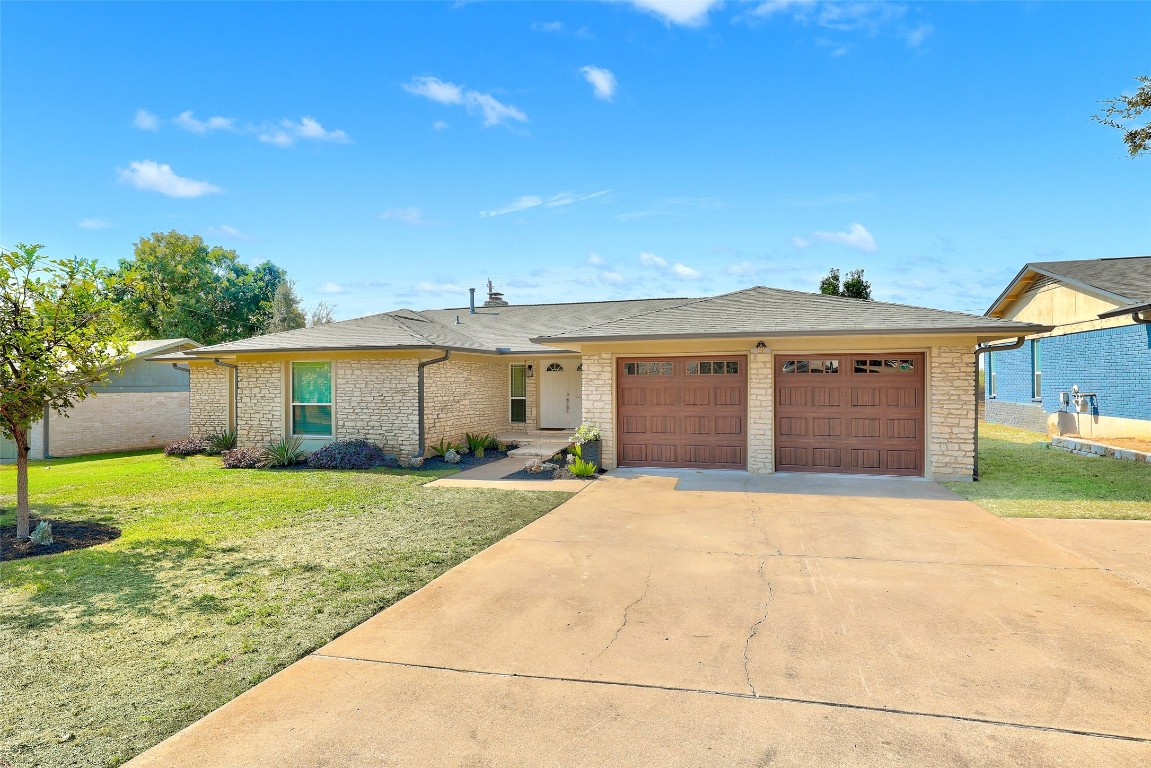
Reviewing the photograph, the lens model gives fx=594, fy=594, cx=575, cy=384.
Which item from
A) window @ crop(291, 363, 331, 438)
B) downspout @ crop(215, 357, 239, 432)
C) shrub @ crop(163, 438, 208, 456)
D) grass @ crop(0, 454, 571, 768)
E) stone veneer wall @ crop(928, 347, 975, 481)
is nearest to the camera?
grass @ crop(0, 454, 571, 768)

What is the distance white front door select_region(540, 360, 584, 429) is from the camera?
54.9ft

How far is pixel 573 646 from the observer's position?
3990 millimetres

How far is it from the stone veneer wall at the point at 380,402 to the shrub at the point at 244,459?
165 centimetres

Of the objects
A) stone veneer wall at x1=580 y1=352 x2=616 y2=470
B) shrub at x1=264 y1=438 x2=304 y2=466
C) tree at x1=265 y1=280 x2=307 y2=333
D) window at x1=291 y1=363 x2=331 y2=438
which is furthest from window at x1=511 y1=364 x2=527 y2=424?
tree at x1=265 y1=280 x2=307 y2=333

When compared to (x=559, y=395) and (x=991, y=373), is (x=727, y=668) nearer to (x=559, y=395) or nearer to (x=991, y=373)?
(x=559, y=395)

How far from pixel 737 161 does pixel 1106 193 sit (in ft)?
27.6

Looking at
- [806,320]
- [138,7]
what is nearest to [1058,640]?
[806,320]

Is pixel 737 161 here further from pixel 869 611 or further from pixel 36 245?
pixel 36 245

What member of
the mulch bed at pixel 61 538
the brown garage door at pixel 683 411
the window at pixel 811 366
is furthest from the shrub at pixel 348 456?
the window at pixel 811 366

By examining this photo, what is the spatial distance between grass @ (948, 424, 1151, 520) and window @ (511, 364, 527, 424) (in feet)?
35.1

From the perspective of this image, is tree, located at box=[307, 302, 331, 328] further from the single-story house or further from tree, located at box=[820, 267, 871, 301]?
tree, located at box=[820, 267, 871, 301]

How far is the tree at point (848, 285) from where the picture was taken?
1805 cm

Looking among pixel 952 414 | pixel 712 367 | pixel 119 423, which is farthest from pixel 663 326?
pixel 119 423

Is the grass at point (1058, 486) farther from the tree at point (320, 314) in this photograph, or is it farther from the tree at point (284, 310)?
the tree at point (320, 314)
